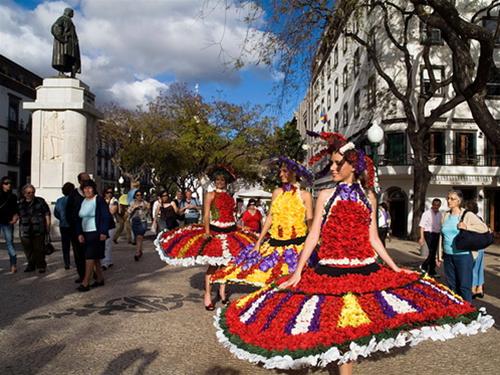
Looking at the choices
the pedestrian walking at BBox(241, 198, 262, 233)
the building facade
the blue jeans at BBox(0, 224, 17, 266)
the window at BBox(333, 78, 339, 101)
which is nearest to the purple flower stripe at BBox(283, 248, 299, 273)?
the pedestrian walking at BBox(241, 198, 262, 233)

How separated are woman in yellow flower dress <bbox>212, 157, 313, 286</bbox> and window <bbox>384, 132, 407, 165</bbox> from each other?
21.9 m

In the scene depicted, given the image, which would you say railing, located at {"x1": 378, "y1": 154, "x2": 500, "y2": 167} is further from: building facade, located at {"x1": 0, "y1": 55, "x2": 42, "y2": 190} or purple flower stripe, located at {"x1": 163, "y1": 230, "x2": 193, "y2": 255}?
building facade, located at {"x1": 0, "y1": 55, "x2": 42, "y2": 190}

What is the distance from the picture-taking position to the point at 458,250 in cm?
650

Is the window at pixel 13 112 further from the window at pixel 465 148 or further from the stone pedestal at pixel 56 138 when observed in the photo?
the window at pixel 465 148

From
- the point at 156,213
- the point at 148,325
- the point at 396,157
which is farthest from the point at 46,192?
the point at 396,157

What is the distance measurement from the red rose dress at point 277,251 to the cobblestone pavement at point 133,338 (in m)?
0.81

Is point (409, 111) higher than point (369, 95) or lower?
lower

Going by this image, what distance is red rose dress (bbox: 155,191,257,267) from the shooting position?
21.1 feet

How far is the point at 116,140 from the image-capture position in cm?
3919

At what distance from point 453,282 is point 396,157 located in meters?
21.0

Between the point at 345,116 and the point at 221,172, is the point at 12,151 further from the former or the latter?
the point at 221,172

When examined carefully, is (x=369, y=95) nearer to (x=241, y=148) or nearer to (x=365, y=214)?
(x=241, y=148)

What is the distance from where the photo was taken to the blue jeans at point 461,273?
20.9ft

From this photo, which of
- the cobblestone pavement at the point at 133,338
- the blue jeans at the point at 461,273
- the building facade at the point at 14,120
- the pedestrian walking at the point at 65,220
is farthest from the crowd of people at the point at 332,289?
the building facade at the point at 14,120
